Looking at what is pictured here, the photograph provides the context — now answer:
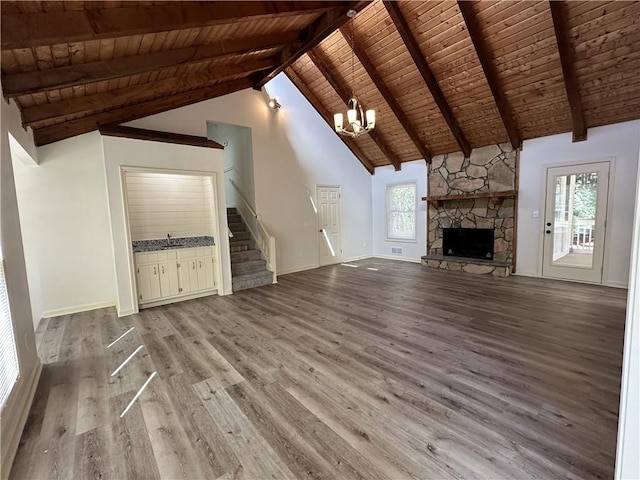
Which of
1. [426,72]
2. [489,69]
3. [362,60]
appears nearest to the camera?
[489,69]

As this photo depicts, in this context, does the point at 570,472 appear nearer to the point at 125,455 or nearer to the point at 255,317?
the point at 125,455

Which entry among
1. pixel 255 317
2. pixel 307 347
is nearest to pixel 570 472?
pixel 307 347

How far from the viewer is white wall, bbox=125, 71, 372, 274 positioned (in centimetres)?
601

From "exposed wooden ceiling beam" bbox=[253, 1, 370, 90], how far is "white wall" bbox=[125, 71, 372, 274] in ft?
4.58

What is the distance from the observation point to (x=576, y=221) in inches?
211

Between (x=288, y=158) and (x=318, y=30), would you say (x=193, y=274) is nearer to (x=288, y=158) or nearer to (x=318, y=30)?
(x=288, y=158)

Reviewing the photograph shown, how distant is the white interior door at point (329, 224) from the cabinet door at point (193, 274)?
332 cm

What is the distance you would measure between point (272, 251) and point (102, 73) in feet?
12.6

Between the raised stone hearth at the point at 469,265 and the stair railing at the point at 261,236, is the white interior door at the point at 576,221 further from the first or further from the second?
the stair railing at the point at 261,236

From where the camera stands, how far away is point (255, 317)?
13.3 ft

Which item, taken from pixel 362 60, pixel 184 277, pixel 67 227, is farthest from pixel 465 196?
pixel 67 227

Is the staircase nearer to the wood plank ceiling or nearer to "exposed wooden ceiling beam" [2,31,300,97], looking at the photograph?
the wood plank ceiling

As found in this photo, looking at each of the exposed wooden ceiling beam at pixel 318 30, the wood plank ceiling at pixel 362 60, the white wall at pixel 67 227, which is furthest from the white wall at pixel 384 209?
the white wall at pixel 67 227

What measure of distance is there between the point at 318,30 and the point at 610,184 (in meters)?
5.39
